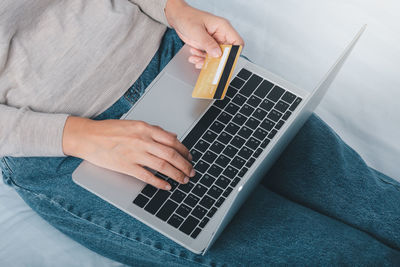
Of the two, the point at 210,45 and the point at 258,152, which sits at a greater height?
the point at 210,45

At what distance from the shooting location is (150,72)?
3.22 ft

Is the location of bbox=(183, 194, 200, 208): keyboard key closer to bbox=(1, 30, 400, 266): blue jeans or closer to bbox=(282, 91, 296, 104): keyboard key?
bbox=(1, 30, 400, 266): blue jeans

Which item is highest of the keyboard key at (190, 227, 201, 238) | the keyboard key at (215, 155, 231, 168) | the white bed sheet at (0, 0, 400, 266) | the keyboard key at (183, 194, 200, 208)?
the keyboard key at (215, 155, 231, 168)

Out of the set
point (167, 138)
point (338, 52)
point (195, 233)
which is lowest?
point (338, 52)

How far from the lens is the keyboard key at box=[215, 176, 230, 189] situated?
0.85m

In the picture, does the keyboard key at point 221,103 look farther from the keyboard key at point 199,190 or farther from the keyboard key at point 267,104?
the keyboard key at point 199,190

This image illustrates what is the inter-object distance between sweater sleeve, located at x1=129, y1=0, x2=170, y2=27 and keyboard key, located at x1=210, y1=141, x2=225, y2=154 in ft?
0.93

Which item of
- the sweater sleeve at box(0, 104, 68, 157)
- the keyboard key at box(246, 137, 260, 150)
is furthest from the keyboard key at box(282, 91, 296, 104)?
the sweater sleeve at box(0, 104, 68, 157)

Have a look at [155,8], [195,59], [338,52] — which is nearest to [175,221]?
[195,59]

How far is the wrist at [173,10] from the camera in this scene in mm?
971

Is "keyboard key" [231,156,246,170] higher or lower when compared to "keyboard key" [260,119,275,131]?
lower

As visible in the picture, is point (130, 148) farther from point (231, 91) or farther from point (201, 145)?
point (231, 91)

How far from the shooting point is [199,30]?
94 centimetres

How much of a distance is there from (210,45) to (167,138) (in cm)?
21
